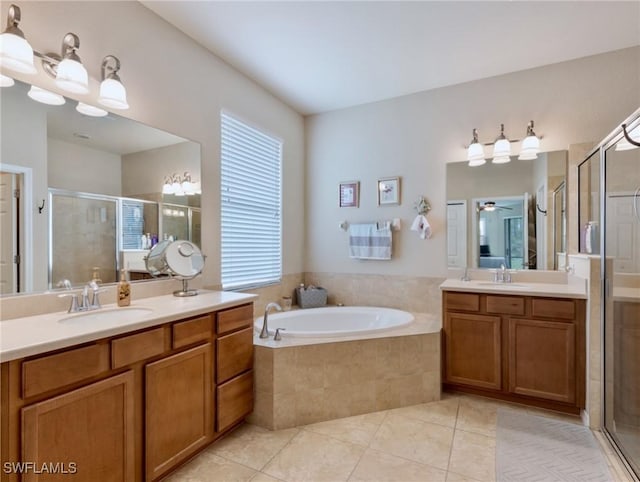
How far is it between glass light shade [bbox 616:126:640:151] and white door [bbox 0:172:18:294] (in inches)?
123

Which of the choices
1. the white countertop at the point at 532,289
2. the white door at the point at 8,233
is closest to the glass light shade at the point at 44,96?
the white door at the point at 8,233

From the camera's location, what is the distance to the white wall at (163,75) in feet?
5.45

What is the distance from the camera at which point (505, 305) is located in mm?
2402

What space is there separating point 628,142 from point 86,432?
2.94 meters

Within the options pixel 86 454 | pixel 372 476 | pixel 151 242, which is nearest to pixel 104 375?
pixel 86 454

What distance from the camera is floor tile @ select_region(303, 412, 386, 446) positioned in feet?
6.61

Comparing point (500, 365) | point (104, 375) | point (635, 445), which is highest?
point (104, 375)

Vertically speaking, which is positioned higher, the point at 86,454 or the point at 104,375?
the point at 104,375

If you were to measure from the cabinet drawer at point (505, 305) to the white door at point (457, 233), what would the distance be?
0.64 m

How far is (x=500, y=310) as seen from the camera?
7.93ft

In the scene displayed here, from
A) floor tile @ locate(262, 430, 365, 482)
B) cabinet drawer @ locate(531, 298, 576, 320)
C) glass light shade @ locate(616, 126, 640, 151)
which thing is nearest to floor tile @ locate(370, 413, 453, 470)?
floor tile @ locate(262, 430, 365, 482)

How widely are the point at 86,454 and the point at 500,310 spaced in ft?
8.44

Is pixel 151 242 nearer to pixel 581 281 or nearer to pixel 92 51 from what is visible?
pixel 92 51

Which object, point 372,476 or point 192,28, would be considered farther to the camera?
point 192,28
